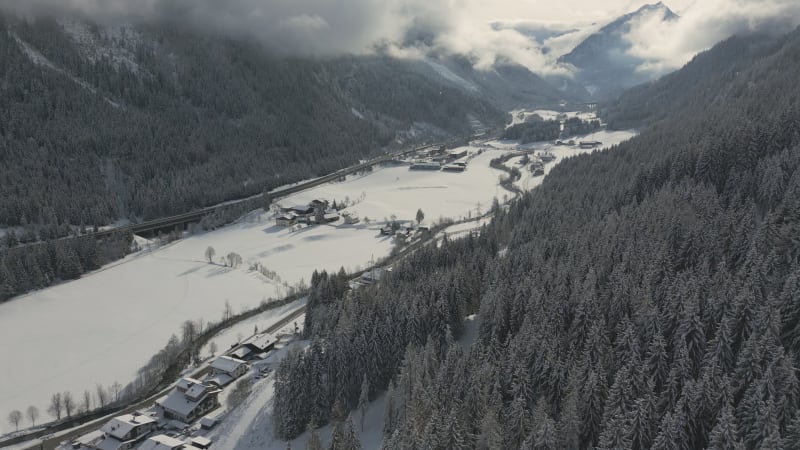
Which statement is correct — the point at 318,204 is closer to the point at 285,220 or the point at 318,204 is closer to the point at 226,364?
the point at 285,220

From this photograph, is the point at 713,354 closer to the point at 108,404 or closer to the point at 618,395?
the point at 618,395

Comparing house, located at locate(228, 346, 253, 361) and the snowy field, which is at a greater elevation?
the snowy field

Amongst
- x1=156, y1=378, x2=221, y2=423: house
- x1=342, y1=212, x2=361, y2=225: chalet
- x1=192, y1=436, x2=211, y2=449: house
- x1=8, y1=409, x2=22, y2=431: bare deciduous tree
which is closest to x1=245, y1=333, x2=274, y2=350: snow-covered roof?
Result: x1=156, y1=378, x2=221, y2=423: house

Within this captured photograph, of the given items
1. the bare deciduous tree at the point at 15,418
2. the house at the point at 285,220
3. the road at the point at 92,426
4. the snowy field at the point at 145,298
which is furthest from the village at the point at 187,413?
the house at the point at 285,220

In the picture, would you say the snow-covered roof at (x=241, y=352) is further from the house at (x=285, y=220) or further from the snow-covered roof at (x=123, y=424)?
the house at (x=285, y=220)

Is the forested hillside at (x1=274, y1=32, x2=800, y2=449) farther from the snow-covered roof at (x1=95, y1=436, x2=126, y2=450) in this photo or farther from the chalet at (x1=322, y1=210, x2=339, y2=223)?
the chalet at (x1=322, y1=210, x2=339, y2=223)

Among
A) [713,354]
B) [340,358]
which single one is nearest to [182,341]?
[340,358]

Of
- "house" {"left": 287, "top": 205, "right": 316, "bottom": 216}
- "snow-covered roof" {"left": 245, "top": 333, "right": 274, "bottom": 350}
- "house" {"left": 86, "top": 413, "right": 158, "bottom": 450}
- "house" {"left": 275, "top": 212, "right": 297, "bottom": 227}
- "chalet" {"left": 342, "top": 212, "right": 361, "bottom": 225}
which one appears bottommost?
"house" {"left": 86, "top": 413, "right": 158, "bottom": 450}
